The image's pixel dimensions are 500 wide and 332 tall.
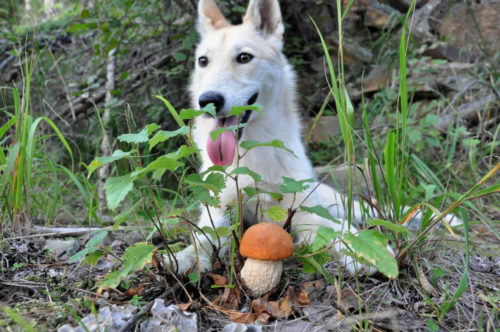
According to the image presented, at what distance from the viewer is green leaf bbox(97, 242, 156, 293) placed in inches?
42.8

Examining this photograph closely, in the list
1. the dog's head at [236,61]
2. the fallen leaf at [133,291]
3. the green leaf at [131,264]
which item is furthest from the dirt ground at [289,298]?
the dog's head at [236,61]

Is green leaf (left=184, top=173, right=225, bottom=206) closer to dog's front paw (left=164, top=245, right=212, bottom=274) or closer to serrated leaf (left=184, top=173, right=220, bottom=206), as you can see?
serrated leaf (left=184, top=173, right=220, bottom=206)

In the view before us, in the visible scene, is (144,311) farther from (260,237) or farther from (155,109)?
(155,109)

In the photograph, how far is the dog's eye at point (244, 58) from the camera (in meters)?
2.11

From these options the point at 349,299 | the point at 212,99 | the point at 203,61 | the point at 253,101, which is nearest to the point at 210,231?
the point at 349,299

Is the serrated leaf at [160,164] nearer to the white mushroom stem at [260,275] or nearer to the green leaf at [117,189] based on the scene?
the green leaf at [117,189]

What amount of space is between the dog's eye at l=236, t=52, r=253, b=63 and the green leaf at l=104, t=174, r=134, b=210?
1.27 metres

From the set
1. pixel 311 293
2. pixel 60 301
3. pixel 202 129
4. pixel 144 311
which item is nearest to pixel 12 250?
pixel 60 301

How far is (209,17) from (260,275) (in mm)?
1945

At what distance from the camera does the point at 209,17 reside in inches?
97.0

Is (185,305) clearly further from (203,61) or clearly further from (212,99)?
(203,61)

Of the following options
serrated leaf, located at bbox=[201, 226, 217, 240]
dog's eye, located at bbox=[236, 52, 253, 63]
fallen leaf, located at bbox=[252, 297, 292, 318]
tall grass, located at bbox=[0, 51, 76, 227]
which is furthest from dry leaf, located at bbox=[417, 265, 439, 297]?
tall grass, located at bbox=[0, 51, 76, 227]

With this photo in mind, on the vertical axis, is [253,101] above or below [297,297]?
above

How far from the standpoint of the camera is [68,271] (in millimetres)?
1549
